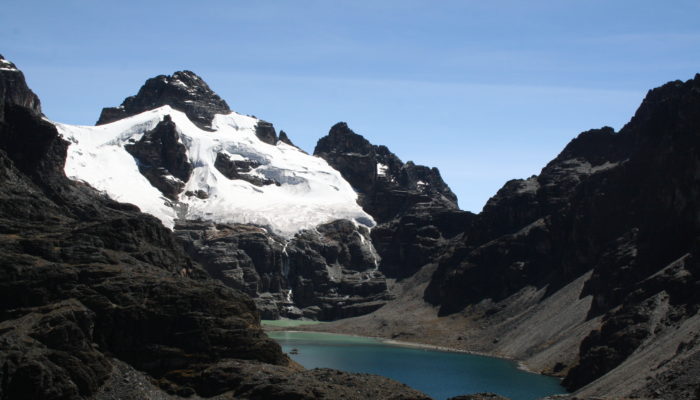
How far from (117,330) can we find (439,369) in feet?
282

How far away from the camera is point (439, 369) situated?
161 meters

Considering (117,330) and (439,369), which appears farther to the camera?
(439,369)

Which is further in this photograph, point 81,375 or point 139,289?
point 139,289

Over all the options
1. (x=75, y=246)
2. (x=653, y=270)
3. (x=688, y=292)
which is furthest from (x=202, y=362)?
(x=653, y=270)

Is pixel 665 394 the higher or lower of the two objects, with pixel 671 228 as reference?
lower

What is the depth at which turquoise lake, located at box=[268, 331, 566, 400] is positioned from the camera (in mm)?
133500

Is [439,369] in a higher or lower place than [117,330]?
lower

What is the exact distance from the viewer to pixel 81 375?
74688 millimetres

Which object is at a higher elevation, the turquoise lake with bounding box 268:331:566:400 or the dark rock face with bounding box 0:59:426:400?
the dark rock face with bounding box 0:59:426:400

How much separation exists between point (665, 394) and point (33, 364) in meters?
64.1

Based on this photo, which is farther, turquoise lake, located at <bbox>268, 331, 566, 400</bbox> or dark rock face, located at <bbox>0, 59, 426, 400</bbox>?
turquoise lake, located at <bbox>268, 331, 566, 400</bbox>

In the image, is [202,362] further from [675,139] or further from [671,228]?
[675,139]

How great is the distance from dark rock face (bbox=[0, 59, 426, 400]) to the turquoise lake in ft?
134

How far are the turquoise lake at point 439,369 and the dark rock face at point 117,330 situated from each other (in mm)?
40906
